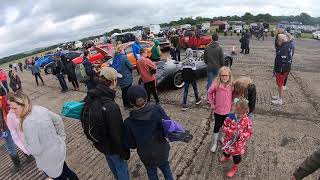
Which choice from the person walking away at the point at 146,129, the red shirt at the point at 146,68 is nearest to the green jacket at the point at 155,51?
the red shirt at the point at 146,68

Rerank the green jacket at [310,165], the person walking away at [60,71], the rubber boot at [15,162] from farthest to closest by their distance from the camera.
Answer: the person walking away at [60,71] → the rubber boot at [15,162] → the green jacket at [310,165]

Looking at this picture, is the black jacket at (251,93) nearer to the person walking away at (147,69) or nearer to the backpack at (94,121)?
the backpack at (94,121)

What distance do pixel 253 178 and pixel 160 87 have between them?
518 cm

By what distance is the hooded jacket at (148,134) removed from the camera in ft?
10.7

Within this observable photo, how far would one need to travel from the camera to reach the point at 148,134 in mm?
3354

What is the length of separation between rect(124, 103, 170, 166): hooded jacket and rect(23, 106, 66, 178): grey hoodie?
0.90m

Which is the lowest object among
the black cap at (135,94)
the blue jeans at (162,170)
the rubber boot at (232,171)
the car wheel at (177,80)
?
the rubber boot at (232,171)

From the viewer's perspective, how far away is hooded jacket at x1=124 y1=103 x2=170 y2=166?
129 inches

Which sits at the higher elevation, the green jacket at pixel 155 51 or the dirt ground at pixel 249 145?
the green jacket at pixel 155 51

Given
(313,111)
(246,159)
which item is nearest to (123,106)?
(246,159)

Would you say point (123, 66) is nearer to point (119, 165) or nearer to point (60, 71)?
point (119, 165)

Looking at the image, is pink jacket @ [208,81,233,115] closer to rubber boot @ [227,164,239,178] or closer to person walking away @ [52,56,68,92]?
rubber boot @ [227,164,239,178]

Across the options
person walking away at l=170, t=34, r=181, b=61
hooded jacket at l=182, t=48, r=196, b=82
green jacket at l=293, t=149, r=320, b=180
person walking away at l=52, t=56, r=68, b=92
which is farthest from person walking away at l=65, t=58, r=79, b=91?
green jacket at l=293, t=149, r=320, b=180

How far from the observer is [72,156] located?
19.4 feet
